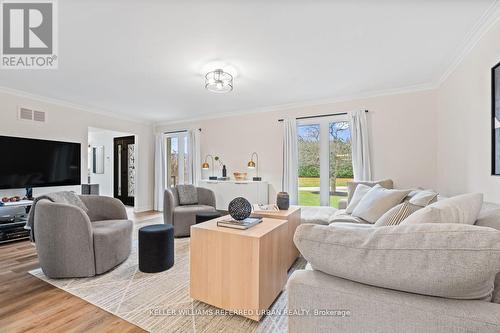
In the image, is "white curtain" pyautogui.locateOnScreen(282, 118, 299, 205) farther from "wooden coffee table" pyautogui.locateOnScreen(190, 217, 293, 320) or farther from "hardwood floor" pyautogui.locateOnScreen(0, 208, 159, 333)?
"hardwood floor" pyautogui.locateOnScreen(0, 208, 159, 333)

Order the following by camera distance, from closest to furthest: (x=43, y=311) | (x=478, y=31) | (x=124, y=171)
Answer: (x=43, y=311), (x=478, y=31), (x=124, y=171)

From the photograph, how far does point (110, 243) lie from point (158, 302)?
950mm

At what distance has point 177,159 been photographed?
6.06 metres

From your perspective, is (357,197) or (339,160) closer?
(357,197)

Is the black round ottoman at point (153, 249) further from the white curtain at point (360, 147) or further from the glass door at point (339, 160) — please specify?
the white curtain at point (360, 147)

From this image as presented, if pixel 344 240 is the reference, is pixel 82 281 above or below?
below

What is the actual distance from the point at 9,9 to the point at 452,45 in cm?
413

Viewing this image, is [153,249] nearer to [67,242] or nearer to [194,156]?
[67,242]

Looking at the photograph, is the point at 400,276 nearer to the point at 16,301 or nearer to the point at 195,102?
the point at 16,301

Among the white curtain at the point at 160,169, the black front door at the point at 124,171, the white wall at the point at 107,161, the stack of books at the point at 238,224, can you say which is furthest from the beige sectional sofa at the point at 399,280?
the white wall at the point at 107,161

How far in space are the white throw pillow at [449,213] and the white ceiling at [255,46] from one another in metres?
1.57

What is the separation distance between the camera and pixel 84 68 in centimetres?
289

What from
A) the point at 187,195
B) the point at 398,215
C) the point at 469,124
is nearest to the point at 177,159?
the point at 187,195

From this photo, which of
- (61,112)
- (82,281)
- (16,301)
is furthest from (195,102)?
(16,301)
